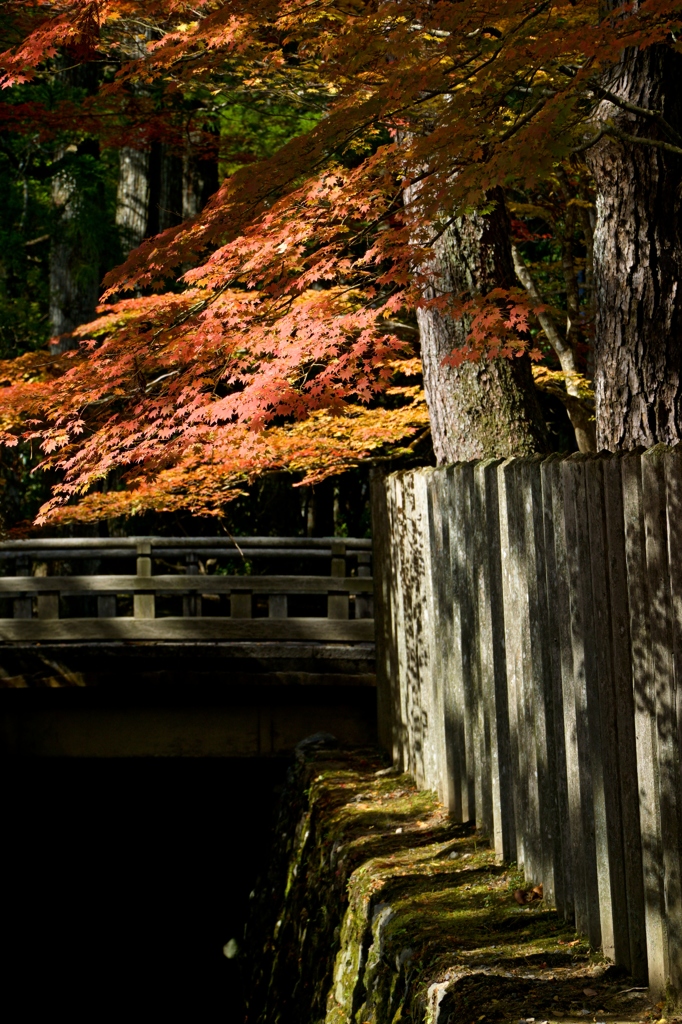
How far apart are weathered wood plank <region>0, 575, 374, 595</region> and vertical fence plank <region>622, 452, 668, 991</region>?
22.8 ft

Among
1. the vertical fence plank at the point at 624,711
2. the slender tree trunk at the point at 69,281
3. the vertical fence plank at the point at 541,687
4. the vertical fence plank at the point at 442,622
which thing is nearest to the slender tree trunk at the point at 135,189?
the slender tree trunk at the point at 69,281

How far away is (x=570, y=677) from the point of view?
383 cm

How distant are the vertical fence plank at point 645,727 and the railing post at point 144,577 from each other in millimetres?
7519

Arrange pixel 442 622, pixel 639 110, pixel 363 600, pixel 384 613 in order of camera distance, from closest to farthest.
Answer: pixel 639 110 < pixel 442 622 < pixel 384 613 < pixel 363 600

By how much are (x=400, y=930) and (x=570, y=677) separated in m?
1.17

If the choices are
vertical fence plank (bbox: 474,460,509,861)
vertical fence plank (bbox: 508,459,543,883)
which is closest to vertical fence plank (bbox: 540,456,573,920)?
vertical fence plank (bbox: 508,459,543,883)

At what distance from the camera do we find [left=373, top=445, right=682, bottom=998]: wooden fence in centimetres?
316

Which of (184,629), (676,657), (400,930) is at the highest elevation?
(676,657)

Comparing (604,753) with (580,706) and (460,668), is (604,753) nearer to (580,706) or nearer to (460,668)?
(580,706)

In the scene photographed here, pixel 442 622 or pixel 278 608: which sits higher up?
pixel 442 622

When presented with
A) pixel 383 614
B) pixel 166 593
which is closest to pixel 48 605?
pixel 166 593

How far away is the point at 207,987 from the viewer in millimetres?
8289

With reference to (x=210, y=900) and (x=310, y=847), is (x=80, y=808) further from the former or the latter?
(x=310, y=847)

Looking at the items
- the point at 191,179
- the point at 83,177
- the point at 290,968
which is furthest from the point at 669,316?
the point at 191,179
